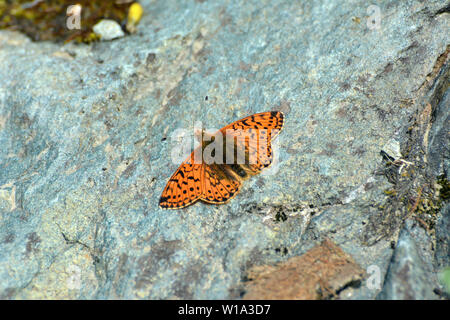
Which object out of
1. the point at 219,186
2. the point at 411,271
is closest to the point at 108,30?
the point at 219,186

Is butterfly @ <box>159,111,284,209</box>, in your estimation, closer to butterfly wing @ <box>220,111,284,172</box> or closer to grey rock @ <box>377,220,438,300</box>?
butterfly wing @ <box>220,111,284,172</box>

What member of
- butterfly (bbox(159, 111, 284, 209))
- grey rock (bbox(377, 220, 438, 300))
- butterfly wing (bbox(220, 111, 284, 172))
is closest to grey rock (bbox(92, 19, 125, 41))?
butterfly (bbox(159, 111, 284, 209))

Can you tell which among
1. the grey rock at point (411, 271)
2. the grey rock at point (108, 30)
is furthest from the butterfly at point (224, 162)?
the grey rock at point (108, 30)

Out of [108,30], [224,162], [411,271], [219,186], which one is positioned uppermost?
[108,30]

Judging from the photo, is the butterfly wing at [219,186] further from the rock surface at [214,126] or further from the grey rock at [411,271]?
the grey rock at [411,271]

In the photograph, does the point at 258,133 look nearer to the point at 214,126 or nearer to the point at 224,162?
the point at 224,162
